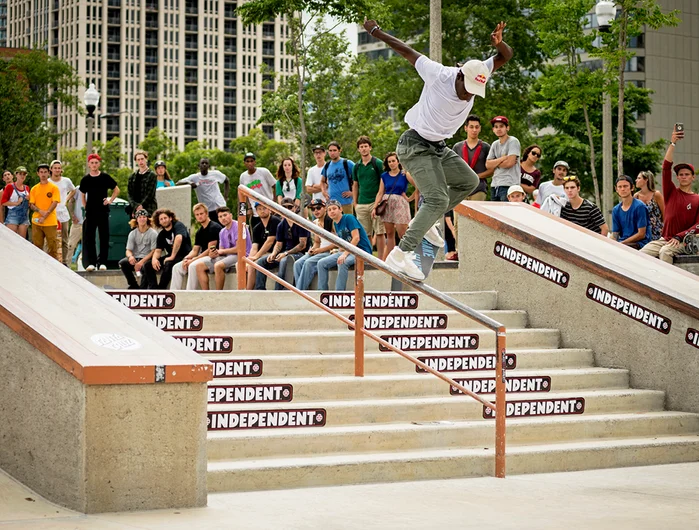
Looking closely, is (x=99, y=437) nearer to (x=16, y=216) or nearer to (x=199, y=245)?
(x=199, y=245)

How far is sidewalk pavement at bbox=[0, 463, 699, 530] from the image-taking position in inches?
221

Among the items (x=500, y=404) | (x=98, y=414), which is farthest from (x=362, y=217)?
(x=98, y=414)

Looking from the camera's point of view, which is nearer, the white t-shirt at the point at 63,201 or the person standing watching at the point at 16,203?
the person standing watching at the point at 16,203

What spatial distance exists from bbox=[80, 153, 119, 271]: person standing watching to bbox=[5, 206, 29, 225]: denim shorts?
1.42 metres

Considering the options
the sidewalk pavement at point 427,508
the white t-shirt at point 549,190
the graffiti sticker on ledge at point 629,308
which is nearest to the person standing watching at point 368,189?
the white t-shirt at point 549,190

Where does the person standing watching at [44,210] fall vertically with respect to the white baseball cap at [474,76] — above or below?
below

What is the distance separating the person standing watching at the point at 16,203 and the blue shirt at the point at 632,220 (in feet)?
A: 30.9

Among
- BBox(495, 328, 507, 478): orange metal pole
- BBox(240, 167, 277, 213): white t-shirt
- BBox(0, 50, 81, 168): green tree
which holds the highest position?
BBox(0, 50, 81, 168): green tree

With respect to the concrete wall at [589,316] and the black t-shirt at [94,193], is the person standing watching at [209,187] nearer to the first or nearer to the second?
the black t-shirt at [94,193]

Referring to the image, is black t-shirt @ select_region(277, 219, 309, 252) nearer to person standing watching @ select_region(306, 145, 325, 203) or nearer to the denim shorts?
person standing watching @ select_region(306, 145, 325, 203)

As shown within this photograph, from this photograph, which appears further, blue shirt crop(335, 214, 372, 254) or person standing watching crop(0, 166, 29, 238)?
person standing watching crop(0, 166, 29, 238)

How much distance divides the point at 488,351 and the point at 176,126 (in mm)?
151089

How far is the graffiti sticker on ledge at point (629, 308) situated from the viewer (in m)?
9.49

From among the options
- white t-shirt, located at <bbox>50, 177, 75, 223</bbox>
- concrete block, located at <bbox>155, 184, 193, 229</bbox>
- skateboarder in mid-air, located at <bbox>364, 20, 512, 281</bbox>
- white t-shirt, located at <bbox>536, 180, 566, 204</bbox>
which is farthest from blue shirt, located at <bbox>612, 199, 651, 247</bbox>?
white t-shirt, located at <bbox>50, 177, 75, 223</bbox>
